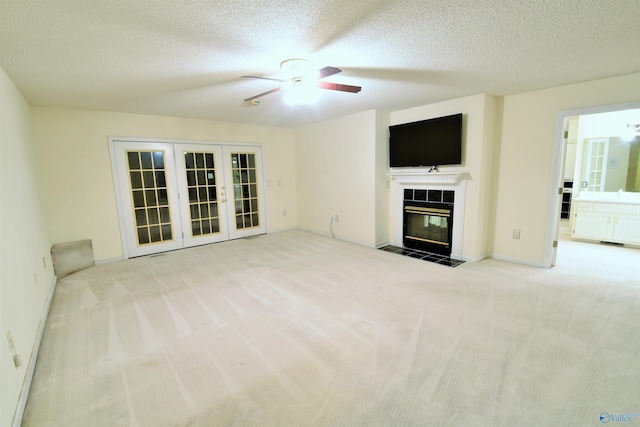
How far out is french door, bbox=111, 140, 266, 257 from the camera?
457 cm

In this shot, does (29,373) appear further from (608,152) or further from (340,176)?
(608,152)

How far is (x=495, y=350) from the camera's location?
82.3 inches

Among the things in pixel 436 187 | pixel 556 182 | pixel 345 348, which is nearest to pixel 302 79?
pixel 345 348

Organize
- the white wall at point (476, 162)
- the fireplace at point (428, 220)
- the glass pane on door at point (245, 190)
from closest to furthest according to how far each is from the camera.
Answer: the white wall at point (476, 162)
the fireplace at point (428, 220)
the glass pane on door at point (245, 190)

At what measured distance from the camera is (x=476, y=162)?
12.7ft

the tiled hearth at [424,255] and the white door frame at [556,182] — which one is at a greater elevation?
the white door frame at [556,182]

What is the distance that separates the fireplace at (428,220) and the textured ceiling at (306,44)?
1672 millimetres

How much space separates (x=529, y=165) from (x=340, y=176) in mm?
2968

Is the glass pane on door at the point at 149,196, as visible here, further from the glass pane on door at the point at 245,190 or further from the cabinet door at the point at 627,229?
the cabinet door at the point at 627,229

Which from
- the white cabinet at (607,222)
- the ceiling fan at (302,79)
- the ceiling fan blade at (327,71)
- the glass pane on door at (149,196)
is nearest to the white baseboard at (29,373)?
the glass pane on door at (149,196)

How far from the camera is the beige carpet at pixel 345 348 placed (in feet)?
5.32

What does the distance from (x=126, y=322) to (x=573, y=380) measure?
3611 millimetres

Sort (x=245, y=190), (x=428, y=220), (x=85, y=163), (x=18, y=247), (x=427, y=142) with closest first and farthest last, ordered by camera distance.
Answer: (x=18, y=247) < (x=85, y=163) < (x=427, y=142) < (x=428, y=220) < (x=245, y=190)

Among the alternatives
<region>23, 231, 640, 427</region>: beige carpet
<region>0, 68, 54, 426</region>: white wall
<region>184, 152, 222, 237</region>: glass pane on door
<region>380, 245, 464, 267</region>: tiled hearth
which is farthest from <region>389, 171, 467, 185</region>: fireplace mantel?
<region>0, 68, 54, 426</region>: white wall
